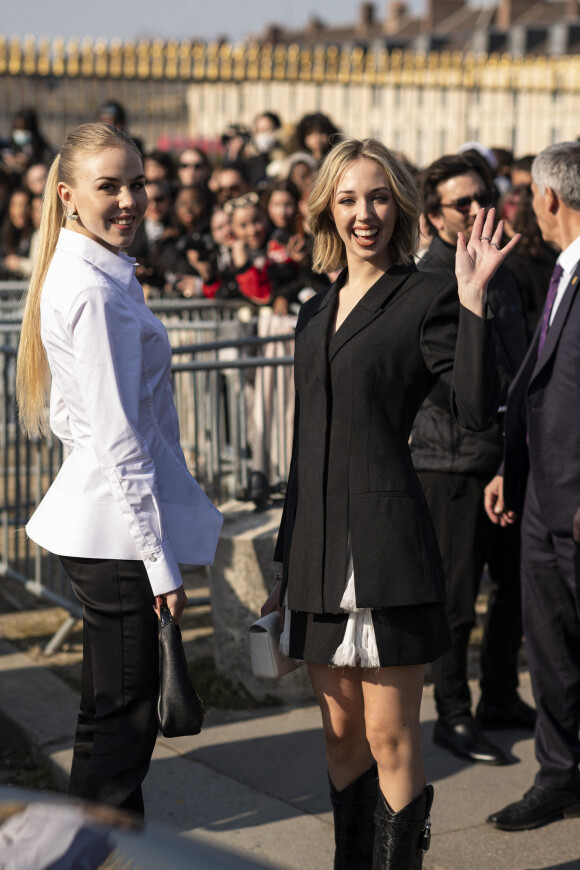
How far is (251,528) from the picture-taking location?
5.25 meters

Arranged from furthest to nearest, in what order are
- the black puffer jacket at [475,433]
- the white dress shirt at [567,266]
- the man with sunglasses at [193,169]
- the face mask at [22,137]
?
the face mask at [22,137] < the man with sunglasses at [193,169] < the black puffer jacket at [475,433] < the white dress shirt at [567,266]

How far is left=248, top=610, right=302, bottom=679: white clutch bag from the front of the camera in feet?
10.1

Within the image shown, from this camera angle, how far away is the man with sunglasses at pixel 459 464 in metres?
4.46

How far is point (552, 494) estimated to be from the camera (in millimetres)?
3828

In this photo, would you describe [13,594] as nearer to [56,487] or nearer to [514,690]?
[514,690]

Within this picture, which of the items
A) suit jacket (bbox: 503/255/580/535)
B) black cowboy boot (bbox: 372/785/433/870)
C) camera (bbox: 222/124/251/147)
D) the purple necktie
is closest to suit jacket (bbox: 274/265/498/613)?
black cowboy boot (bbox: 372/785/433/870)

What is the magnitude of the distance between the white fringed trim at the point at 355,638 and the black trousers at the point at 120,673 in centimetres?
49

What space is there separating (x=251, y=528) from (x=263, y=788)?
133 cm

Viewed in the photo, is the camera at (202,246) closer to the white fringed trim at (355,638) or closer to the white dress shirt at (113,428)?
the white dress shirt at (113,428)

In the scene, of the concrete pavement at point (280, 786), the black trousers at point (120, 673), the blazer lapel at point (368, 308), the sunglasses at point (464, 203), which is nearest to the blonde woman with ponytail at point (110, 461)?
the black trousers at point (120, 673)

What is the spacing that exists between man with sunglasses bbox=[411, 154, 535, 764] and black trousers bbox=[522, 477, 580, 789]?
1.48 ft

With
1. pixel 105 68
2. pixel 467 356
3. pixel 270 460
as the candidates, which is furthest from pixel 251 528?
pixel 105 68

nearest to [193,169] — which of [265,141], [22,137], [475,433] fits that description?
[265,141]

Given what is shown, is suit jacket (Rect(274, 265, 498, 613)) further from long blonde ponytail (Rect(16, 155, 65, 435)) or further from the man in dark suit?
the man in dark suit
